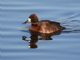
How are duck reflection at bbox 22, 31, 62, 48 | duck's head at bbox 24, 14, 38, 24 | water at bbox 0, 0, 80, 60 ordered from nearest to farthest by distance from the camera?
water at bbox 0, 0, 80, 60, duck reflection at bbox 22, 31, 62, 48, duck's head at bbox 24, 14, 38, 24

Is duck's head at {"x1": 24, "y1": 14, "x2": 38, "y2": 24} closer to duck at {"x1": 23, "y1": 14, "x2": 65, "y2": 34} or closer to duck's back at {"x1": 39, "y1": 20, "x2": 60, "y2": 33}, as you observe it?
duck at {"x1": 23, "y1": 14, "x2": 65, "y2": 34}

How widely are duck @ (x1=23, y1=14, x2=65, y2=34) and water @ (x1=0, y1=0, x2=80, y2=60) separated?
0.24 m

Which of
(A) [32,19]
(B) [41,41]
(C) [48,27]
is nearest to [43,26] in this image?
(C) [48,27]

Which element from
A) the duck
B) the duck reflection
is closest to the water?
the duck reflection

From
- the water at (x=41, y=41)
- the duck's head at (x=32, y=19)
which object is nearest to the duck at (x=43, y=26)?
the duck's head at (x=32, y=19)

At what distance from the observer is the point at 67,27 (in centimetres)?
1184

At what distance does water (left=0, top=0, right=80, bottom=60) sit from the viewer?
30.9 feet

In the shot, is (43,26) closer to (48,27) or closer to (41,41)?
(48,27)

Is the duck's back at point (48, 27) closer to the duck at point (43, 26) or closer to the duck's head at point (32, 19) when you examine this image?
the duck at point (43, 26)

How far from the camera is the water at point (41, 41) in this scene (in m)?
9.42

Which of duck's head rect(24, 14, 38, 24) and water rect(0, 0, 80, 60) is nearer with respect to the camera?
water rect(0, 0, 80, 60)

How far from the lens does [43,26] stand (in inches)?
444
